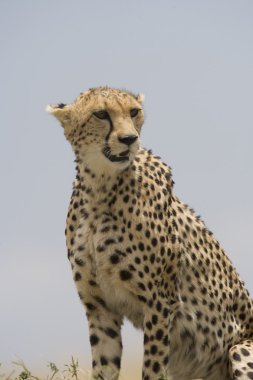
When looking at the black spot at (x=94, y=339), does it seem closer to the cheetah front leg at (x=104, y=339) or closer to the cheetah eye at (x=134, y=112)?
the cheetah front leg at (x=104, y=339)

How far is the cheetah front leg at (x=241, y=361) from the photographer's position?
6.77 meters

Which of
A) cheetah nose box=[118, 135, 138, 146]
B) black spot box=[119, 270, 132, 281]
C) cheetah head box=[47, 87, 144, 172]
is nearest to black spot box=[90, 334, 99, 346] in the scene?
black spot box=[119, 270, 132, 281]

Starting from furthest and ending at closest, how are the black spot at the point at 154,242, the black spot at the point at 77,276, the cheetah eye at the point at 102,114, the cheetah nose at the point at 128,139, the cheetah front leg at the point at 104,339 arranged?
the cheetah front leg at the point at 104,339 → the black spot at the point at 77,276 → the black spot at the point at 154,242 → the cheetah eye at the point at 102,114 → the cheetah nose at the point at 128,139

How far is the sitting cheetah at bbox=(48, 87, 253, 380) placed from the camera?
21.3ft

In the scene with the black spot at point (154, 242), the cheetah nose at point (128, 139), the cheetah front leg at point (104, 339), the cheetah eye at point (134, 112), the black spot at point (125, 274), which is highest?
the cheetah eye at point (134, 112)

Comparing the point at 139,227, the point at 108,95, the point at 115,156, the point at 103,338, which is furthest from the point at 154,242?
the point at 108,95

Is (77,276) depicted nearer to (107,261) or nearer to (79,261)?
(79,261)

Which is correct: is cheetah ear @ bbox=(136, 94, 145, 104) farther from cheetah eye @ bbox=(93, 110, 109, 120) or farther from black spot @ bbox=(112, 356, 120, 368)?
black spot @ bbox=(112, 356, 120, 368)

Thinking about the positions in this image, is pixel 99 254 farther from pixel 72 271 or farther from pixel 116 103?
pixel 116 103

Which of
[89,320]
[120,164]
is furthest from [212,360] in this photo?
[120,164]

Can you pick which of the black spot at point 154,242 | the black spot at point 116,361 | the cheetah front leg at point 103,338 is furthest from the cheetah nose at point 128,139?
the black spot at point 116,361

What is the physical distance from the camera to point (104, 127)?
6.45 m

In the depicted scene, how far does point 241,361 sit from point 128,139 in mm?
1561

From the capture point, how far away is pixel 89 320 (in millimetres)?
6824
